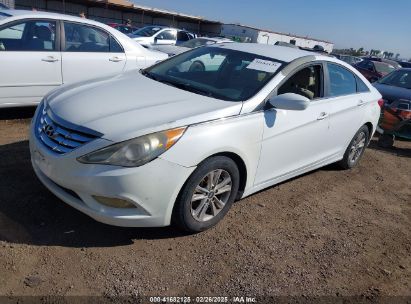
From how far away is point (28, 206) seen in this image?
3455 mm

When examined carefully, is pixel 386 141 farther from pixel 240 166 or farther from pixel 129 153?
pixel 129 153

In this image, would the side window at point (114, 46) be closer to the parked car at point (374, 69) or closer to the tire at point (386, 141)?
the tire at point (386, 141)

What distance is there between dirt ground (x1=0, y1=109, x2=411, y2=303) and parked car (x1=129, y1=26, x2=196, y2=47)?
13485mm

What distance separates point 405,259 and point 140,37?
50.1 ft

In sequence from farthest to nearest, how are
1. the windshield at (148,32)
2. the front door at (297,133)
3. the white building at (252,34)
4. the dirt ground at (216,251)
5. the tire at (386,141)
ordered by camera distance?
1. the white building at (252,34)
2. the windshield at (148,32)
3. the tire at (386,141)
4. the front door at (297,133)
5. the dirt ground at (216,251)

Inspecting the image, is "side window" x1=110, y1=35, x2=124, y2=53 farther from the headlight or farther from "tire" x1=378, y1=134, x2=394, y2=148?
"tire" x1=378, y1=134, x2=394, y2=148

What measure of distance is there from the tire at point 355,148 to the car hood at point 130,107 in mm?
2502

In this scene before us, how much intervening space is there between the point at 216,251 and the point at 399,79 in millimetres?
7239

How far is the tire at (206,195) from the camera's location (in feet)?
10.2

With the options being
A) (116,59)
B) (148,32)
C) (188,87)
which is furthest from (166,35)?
(188,87)

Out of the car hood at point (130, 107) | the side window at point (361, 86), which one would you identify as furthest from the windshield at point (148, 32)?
the car hood at point (130, 107)

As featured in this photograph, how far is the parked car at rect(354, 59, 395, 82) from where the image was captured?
53.3 feet

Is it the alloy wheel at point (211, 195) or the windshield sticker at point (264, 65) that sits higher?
the windshield sticker at point (264, 65)

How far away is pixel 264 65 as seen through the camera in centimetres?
402
